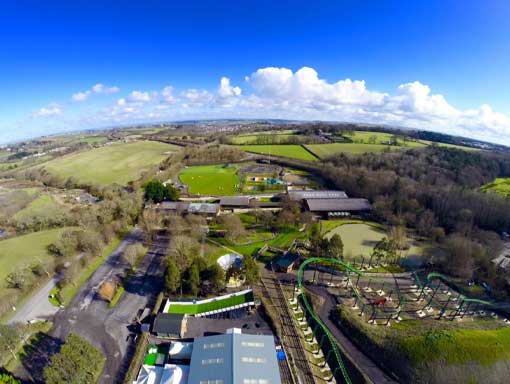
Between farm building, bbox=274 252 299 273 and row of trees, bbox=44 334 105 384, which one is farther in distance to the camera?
farm building, bbox=274 252 299 273

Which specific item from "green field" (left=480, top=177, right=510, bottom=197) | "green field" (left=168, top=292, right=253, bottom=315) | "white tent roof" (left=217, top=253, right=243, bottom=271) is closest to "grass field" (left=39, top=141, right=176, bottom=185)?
"white tent roof" (left=217, top=253, right=243, bottom=271)

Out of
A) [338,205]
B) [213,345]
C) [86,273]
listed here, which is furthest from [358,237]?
[86,273]

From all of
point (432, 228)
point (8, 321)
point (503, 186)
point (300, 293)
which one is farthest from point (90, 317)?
point (503, 186)

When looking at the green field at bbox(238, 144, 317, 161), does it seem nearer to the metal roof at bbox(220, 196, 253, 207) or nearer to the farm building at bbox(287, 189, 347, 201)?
the farm building at bbox(287, 189, 347, 201)

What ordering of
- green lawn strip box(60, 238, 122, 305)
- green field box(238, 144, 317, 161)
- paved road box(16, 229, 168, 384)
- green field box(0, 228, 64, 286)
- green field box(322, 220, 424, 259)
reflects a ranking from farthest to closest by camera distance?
1. green field box(238, 144, 317, 161)
2. green field box(322, 220, 424, 259)
3. green field box(0, 228, 64, 286)
4. green lawn strip box(60, 238, 122, 305)
5. paved road box(16, 229, 168, 384)

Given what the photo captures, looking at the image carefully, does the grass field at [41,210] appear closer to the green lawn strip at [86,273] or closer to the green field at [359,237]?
the green lawn strip at [86,273]

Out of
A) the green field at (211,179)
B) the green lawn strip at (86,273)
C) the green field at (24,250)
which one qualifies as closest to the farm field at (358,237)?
the green field at (211,179)

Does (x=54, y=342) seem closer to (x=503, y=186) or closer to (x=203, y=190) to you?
(x=203, y=190)
